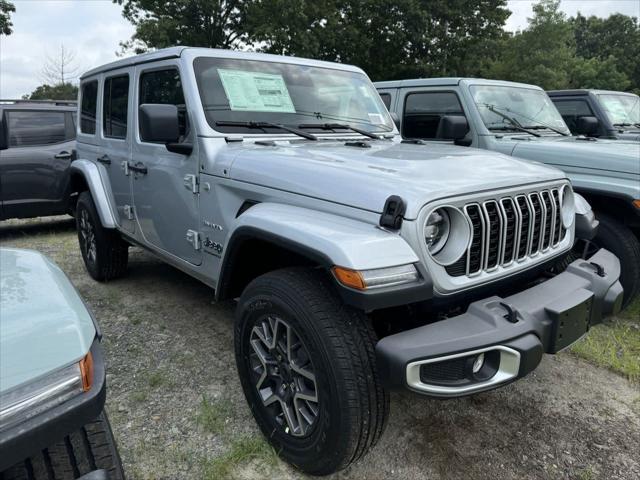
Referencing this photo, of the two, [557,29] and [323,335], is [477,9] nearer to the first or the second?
[557,29]

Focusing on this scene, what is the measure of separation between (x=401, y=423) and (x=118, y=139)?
3109 millimetres

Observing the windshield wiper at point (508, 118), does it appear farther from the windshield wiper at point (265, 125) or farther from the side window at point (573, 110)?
the windshield wiper at point (265, 125)

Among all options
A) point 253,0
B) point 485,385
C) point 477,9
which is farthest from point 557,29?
point 485,385

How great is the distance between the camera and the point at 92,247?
4.64m

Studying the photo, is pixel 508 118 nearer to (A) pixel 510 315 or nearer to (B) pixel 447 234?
(B) pixel 447 234

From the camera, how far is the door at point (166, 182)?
119 inches

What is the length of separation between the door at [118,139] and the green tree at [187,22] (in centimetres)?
1622

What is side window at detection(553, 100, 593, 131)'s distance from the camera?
273 inches

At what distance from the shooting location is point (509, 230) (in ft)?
7.19

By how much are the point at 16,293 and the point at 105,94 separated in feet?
10.1

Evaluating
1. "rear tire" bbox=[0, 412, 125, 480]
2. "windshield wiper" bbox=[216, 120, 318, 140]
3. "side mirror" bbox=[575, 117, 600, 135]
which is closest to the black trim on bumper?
"rear tire" bbox=[0, 412, 125, 480]

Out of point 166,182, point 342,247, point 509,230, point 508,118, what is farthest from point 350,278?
point 508,118

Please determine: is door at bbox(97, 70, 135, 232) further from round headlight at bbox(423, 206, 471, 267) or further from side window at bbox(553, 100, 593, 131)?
side window at bbox(553, 100, 593, 131)

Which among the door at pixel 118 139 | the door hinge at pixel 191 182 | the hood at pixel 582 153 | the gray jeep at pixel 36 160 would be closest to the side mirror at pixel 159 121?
the door hinge at pixel 191 182
